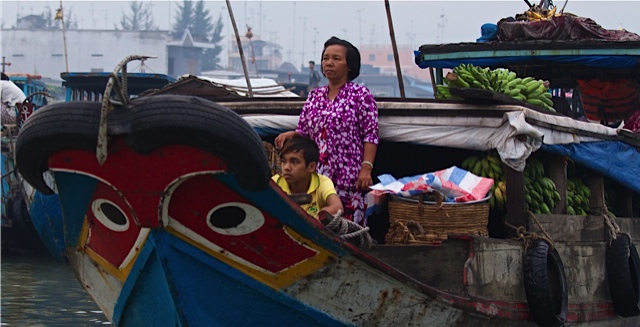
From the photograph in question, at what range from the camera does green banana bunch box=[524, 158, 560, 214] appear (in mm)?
5719

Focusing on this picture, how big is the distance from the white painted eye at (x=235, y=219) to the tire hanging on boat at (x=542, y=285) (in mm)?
1653

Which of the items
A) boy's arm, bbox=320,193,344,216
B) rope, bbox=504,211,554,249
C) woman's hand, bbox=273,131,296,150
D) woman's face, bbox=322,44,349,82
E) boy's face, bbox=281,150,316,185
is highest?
woman's face, bbox=322,44,349,82

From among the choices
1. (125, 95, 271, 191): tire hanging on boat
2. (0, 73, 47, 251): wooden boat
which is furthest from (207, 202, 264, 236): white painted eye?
(0, 73, 47, 251): wooden boat

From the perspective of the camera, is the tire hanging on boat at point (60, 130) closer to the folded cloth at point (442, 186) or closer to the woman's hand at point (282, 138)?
the woman's hand at point (282, 138)

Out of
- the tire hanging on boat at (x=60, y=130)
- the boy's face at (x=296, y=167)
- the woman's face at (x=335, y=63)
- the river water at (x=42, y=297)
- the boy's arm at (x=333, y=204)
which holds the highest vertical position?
the woman's face at (x=335, y=63)

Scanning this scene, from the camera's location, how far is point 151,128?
12.7 feet

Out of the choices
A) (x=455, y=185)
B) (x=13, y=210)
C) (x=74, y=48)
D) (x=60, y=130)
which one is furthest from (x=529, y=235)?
(x=74, y=48)

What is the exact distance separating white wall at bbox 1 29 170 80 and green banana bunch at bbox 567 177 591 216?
51.8 metres

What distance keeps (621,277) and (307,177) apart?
225cm

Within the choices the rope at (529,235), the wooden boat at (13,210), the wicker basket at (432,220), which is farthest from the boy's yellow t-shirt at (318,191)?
the wooden boat at (13,210)

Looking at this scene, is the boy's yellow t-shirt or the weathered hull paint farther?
the boy's yellow t-shirt

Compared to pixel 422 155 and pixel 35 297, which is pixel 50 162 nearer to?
pixel 422 155

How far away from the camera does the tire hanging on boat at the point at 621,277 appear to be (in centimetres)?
624

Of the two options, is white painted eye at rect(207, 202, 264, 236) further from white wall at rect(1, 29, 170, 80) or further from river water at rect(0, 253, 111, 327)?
white wall at rect(1, 29, 170, 80)
